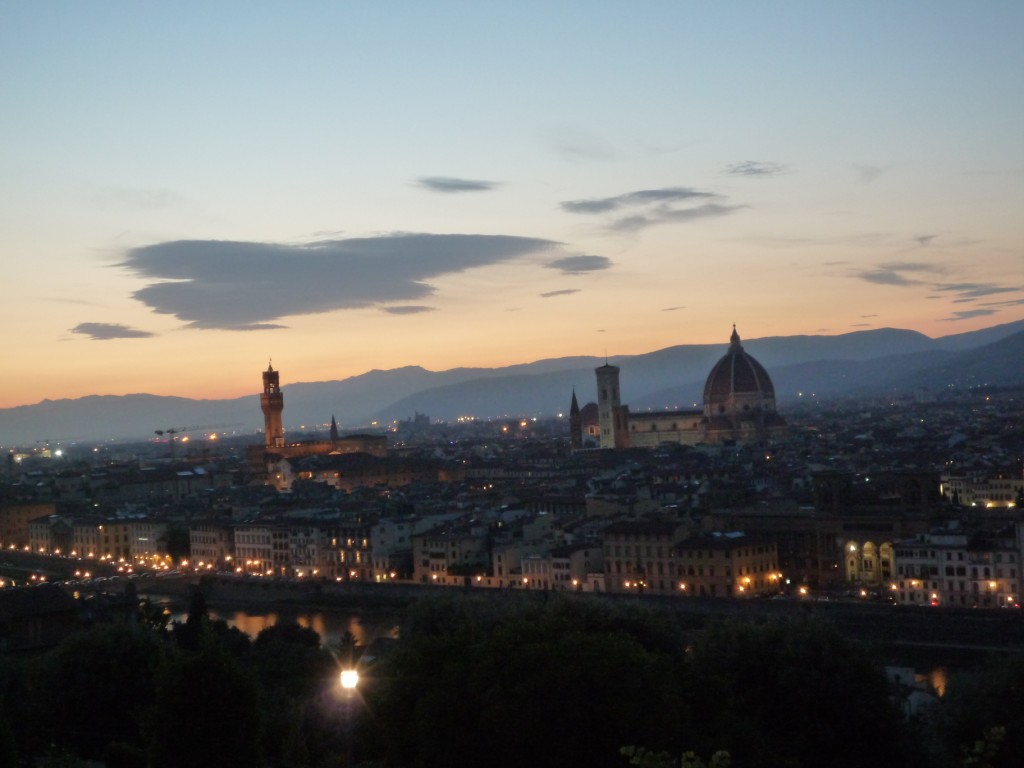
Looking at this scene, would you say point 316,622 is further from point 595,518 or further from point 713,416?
point 713,416

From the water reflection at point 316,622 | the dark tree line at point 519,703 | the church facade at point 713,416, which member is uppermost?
the church facade at point 713,416

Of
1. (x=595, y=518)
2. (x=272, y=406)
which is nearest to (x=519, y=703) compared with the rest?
(x=595, y=518)

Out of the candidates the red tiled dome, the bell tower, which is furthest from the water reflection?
the red tiled dome

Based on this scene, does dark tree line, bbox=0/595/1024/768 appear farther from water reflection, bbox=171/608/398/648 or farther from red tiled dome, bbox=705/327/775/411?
red tiled dome, bbox=705/327/775/411

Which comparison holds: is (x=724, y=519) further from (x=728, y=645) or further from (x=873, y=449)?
(x=873, y=449)

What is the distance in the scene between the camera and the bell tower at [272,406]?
99188 mm

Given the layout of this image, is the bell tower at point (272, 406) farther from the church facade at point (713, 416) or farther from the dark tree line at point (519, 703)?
the dark tree line at point (519, 703)

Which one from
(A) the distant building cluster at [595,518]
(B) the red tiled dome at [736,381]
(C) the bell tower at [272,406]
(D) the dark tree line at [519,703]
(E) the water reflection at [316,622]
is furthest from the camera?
(B) the red tiled dome at [736,381]

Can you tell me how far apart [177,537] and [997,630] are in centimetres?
3284

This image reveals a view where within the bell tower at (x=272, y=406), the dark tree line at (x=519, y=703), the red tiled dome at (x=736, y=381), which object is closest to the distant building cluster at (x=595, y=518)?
the bell tower at (x=272, y=406)

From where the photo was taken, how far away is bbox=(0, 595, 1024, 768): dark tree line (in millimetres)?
15047

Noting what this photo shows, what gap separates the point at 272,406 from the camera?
325 ft

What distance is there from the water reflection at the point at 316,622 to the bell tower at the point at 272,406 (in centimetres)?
5698

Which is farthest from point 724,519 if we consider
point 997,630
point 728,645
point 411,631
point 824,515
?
point 728,645
